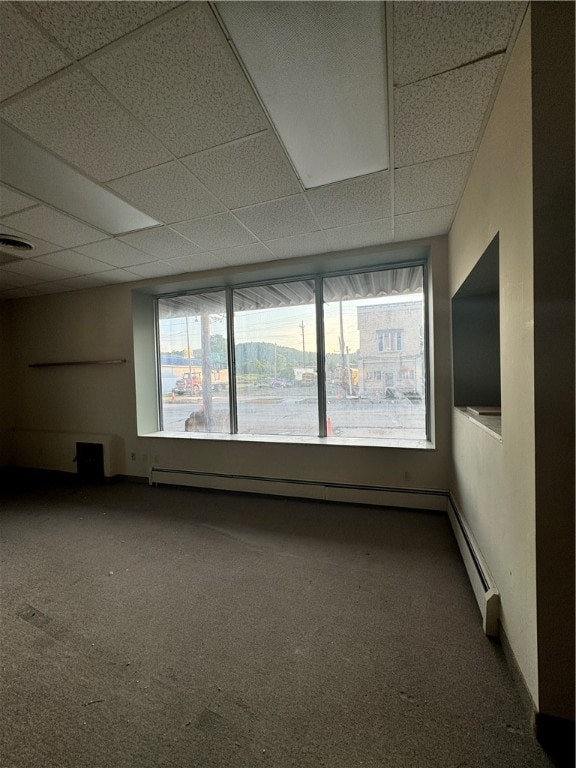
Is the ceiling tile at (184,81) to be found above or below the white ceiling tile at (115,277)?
below

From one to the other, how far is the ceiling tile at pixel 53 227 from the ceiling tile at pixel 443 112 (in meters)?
2.58

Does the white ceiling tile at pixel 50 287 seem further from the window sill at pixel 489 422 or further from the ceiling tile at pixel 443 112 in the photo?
the window sill at pixel 489 422

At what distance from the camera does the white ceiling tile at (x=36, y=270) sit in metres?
3.54

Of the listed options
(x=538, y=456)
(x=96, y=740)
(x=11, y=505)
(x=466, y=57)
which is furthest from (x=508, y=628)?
(x=11, y=505)

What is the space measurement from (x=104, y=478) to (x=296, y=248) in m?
4.08

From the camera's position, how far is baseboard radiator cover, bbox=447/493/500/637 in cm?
158

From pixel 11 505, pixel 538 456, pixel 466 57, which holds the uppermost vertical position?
pixel 466 57

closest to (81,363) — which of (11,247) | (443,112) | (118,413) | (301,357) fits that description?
(118,413)

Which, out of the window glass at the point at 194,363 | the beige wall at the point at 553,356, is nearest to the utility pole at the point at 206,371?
the window glass at the point at 194,363

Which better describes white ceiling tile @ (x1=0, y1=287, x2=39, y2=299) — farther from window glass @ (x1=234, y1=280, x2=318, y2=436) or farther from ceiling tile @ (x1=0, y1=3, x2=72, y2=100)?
ceiling tile @ (x1=0, y1=3, x2=72, y2=100)

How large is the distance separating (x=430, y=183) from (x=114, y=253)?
3060 mm

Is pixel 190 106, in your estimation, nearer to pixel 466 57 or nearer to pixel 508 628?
pixel 466 57

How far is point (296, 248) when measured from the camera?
3223 mm

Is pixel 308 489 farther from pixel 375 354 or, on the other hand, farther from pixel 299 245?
pixel 299 245
